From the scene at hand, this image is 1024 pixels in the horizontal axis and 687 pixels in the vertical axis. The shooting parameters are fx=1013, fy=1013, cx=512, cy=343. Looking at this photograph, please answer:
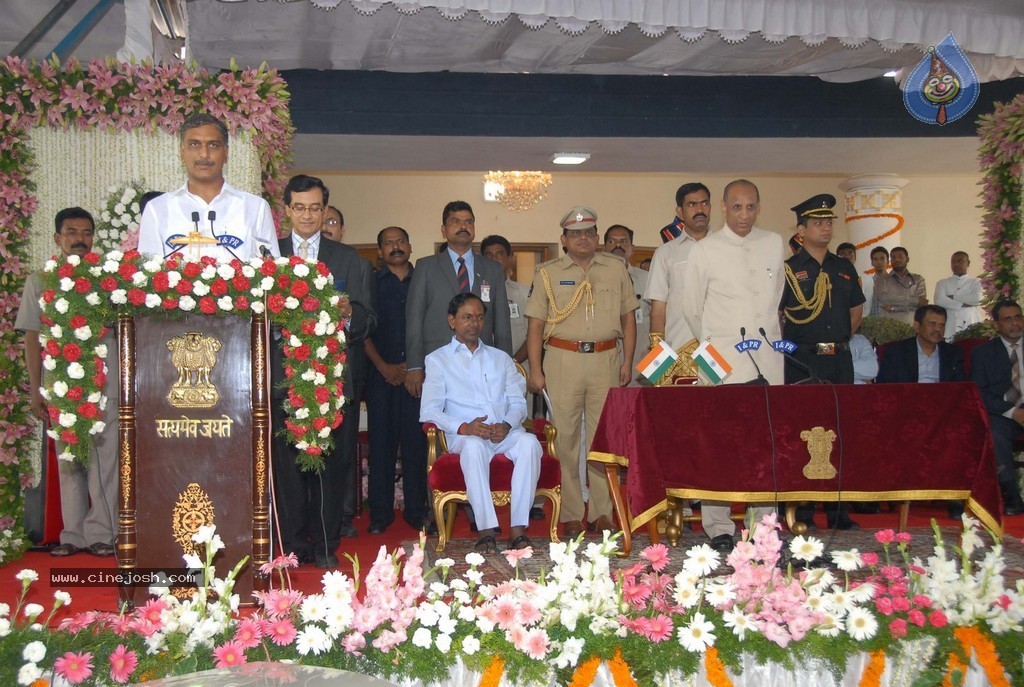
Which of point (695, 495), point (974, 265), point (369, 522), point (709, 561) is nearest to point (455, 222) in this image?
point (369, 522)

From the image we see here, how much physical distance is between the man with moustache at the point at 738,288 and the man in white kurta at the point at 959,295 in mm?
7260

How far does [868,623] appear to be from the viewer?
2914 mm

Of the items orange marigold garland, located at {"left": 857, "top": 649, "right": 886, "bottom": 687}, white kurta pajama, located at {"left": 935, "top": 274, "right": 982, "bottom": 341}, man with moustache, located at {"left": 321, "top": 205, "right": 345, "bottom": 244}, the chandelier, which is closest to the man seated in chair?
man with moustache, located at {"left": 321, "top": 205, "right": 345, "bottom": 244}

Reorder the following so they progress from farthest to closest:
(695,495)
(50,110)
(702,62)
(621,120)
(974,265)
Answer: (974,265), (621,120), (702,62), (50,110), (695,495)

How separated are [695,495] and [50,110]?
167 inches

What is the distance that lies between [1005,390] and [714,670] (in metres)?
5.09

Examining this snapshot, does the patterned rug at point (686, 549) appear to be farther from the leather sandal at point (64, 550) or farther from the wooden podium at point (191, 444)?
the leather sandal at point (64, 550)

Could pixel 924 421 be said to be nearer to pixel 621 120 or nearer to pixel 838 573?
pixel 838 573

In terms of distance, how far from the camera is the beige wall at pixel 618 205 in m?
14.3

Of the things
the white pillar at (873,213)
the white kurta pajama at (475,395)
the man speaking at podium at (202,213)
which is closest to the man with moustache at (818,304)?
the white kurta pajama at (475,395)

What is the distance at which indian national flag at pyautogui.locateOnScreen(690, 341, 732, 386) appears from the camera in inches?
200

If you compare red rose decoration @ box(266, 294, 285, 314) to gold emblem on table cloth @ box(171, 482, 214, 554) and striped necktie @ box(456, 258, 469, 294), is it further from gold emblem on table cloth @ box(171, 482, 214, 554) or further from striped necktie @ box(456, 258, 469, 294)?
striped necktie @ box(456, 258, 469, 294)

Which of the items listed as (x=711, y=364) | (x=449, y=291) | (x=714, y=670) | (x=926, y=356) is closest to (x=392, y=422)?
(x=449, y=291)

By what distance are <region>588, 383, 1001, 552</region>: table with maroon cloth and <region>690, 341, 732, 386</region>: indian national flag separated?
0.75 ft
